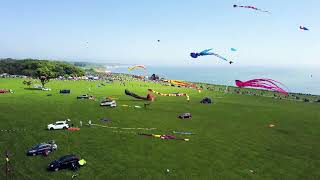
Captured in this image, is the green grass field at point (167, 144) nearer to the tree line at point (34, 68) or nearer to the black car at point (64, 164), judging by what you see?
the black car at point (64, 164)

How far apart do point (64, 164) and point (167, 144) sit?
13.7 metres

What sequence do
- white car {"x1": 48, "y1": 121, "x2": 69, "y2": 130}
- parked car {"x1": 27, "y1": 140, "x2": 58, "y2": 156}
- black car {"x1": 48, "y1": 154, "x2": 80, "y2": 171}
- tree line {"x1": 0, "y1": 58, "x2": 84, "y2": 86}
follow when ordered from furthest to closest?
tree line {"x1": 0, "y1": 58, "x2": 84, "y2": 86}, white car {"x1": 48, "y1": 121, "x2": 69, "y2": 130}, parked car {"x1": 27, "y1": 140, "x2": 58, "y2": 156}, black car {"x1": 48, "y1": 154, "x2": 80, "y2": 171}

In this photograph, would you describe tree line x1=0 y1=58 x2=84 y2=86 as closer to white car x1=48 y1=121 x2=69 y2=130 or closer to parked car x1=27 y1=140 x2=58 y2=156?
white car x1=48 y1=121 x2=69 y2=130

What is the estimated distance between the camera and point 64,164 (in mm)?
33688

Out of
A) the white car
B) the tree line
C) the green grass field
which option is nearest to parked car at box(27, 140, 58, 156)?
the green grass field

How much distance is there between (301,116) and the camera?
227 ft

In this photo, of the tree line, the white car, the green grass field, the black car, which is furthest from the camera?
the tree line

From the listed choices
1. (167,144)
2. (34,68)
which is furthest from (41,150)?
(34,68)

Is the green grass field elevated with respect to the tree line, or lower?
lower

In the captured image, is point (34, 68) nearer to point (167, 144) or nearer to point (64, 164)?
point (167, 144)

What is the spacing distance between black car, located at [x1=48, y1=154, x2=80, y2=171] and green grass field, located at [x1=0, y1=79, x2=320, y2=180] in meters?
0.68

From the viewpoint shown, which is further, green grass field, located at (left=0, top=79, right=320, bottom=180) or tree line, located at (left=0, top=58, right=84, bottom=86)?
tree line, located at (left=0, top=58, right=84, bottom=86)

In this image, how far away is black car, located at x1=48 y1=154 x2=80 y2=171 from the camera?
33.4 m

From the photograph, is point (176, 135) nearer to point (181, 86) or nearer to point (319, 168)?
point (319, 168)
